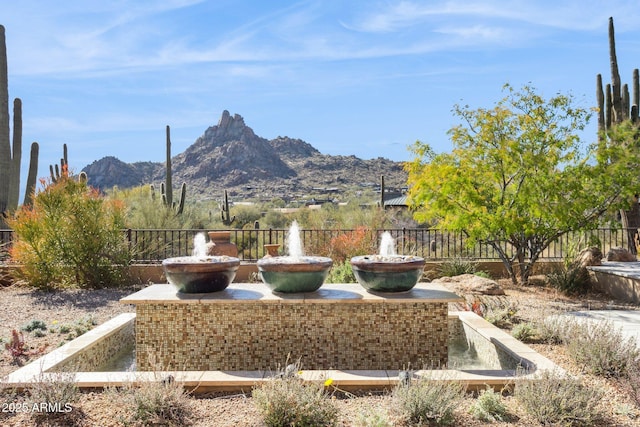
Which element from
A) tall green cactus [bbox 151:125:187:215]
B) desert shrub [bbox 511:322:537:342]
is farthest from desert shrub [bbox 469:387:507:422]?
tall green cactus [bbox 151:125:187:215]

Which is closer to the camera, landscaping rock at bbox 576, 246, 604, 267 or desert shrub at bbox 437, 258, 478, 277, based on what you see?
landscaping rock at bbox 576, 246, 604, 267

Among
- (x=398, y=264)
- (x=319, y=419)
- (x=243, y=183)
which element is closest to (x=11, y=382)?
(x=319, y=419)

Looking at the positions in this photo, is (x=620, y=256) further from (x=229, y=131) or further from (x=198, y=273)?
(x=229, y=131)

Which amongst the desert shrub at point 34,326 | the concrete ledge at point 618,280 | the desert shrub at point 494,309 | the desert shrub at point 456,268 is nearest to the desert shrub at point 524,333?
the desert shrub at point 494,309

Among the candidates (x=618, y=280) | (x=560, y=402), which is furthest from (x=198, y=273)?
(x=618, y=280)

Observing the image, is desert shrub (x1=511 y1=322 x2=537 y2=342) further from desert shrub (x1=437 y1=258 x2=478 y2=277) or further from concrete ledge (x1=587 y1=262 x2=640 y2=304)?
desert shrub (x1=437 y1=258 x2=478 y2=277)

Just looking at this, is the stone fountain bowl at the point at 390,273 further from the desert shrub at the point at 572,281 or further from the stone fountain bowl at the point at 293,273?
the desert shrub at the point at 572,281

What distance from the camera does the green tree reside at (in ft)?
A: 33.6

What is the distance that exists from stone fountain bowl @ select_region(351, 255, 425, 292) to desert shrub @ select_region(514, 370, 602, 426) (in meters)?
1.81

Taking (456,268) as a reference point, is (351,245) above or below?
above

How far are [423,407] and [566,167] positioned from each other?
27.0 feet

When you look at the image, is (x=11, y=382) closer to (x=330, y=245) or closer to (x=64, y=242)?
(x=64, y=242)

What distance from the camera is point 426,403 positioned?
12.2 feet

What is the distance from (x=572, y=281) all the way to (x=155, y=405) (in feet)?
28.6
